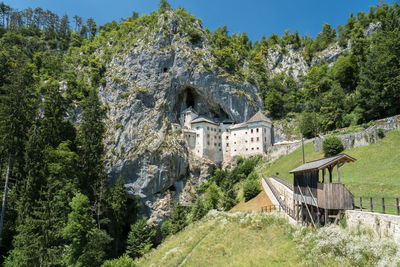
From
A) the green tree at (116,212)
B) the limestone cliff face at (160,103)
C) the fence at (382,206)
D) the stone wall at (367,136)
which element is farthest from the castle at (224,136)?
the fence at (382,206)

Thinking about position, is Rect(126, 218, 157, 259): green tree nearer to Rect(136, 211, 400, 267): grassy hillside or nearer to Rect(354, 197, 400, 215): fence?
Rect(136, 211, 400, 267): grassy hillside

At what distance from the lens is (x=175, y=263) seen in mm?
17406

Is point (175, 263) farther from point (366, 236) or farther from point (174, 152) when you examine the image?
point (174, 152)

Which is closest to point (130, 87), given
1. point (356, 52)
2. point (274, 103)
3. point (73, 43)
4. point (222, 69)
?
point (222, 69)

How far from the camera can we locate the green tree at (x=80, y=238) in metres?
26.5

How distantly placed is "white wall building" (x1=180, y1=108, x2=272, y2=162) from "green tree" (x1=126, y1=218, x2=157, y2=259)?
2010cm

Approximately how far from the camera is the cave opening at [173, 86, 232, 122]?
6288 cm

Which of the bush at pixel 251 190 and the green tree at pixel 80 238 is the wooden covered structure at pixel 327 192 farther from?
the green tree at pixel 80 238

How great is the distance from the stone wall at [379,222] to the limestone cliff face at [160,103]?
41.8 meters

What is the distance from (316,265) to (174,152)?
44.3m

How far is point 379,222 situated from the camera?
1132 centimetres

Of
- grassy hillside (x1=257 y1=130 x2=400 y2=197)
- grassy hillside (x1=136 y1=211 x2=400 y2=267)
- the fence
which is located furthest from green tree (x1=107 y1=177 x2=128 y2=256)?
the fence

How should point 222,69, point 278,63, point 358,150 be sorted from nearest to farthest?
point 358,150 < point 222,69 < point 278,63

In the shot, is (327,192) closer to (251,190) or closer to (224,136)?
(251,190)
